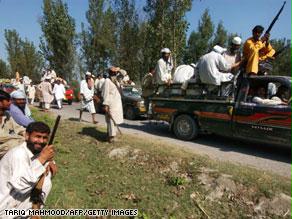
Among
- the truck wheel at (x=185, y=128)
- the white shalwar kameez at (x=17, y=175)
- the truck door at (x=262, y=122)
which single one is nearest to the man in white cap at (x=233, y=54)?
the truck door at (x=262, y=122)

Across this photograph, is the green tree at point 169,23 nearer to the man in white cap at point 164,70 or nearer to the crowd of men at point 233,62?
the man in white cap at point 164,70

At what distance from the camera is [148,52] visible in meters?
22.7

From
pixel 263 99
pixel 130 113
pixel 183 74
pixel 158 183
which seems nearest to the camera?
pixel 158 183

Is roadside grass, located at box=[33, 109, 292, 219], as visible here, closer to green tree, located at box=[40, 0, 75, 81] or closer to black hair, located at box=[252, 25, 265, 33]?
black hair, located at box=[252, 25, 265, 33]

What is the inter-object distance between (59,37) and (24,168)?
31.0 metres

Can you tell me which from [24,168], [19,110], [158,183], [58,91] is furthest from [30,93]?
[24,168]

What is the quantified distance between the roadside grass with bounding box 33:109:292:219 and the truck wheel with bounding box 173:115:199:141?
138cm

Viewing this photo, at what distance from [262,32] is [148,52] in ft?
48.5

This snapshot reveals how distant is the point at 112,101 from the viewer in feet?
27.1

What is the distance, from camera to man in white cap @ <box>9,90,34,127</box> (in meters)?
5.12

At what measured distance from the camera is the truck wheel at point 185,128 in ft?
30.1

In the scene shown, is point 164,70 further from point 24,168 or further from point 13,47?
point 13,47

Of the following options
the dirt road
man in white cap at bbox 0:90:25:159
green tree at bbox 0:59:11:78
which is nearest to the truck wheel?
the dirt road

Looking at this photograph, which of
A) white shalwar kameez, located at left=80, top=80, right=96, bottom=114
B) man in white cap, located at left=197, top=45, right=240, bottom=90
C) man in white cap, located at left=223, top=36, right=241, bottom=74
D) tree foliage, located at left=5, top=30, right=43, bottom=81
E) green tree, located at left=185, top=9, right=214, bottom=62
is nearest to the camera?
man in white cap, located at left=197, top=45, right=240, bottom=90
